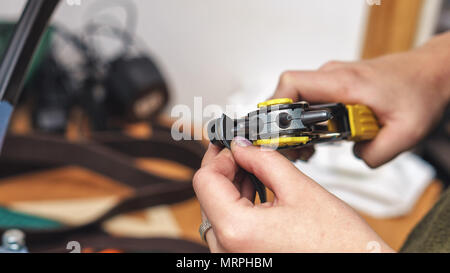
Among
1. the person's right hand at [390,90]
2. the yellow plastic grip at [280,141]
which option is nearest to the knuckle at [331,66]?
the person's right hand at [390,90]

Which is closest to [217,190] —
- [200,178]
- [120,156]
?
[200,178]

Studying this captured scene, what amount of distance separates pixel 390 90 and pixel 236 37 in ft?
1.41

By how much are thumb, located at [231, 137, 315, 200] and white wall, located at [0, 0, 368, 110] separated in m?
0.39

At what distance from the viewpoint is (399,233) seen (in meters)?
0.51

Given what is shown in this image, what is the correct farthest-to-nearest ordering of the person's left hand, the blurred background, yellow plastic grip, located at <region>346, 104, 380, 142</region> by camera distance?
the blurred background < yellow plastic grip, located at <region>346, 104, 380, 142</region> < the person's left hand

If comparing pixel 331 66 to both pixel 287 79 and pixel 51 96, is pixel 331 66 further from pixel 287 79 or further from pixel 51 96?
pixel 51 96

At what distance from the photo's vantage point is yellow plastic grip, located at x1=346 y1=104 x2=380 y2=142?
0.97 ft

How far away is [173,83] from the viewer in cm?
83

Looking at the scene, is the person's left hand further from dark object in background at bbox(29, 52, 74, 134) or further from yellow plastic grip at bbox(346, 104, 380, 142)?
dark object in background at bbox(29, 52, 74, 134)

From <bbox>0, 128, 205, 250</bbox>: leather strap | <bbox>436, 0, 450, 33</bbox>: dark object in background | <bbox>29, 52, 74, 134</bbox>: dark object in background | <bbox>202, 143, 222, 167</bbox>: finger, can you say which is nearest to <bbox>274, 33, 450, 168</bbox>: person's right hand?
<bbox>202, 143, 222, 167</bbox>: finger

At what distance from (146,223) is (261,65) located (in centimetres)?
33

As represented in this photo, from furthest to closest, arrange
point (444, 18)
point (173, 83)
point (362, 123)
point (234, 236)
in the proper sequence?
1. point (173, 83)
2. point (444, 18)
3. point (362, 123)
4. point (234, 236)

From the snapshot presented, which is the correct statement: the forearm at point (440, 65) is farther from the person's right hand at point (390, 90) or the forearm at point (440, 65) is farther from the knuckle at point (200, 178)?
the knuckle at point (200, 178)
